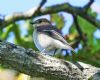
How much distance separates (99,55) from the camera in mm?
7852

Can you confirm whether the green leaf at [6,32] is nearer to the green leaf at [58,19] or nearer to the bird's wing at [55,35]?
the green leaf at [58,19]

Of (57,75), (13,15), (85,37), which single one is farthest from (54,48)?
(85,37)

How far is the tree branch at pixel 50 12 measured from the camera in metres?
7.67

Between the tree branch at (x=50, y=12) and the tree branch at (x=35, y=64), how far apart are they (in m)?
2.76

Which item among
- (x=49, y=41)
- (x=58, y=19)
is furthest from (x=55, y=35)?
(x=58, y=19)

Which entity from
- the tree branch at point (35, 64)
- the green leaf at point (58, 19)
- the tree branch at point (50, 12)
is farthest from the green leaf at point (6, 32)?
the tree branch at point (35, 64)

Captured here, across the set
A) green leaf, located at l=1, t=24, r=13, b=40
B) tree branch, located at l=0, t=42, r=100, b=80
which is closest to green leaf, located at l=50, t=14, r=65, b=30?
green leaf, located at l=1, t=24, r=13, b=40

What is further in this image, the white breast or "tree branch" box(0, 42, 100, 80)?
the white breast

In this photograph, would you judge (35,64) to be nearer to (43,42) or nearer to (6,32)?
(43,42)

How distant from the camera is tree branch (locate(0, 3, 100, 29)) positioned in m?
7.67

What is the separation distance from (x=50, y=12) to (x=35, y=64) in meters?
3.28

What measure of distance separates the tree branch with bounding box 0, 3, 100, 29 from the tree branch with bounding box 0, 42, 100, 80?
276 centimetres

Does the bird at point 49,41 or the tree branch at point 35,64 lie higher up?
the bird at point 49,41

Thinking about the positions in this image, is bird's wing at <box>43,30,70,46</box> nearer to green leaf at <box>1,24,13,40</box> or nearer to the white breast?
A: the white breast
